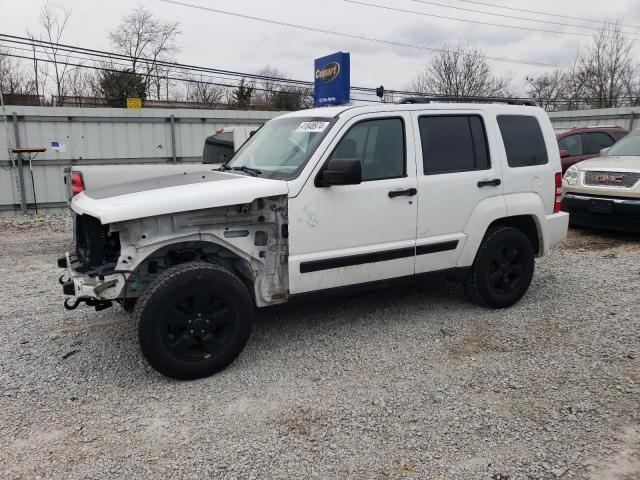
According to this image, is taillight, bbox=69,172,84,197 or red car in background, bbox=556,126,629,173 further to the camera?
red car in background, bbox=556,126,629,173

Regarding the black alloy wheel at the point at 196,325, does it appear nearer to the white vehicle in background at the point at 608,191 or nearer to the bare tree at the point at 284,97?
the white vehicle in background at the point at 608,191

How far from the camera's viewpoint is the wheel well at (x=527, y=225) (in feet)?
16.7

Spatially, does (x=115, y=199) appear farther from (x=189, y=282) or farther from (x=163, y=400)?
(x=163, y=400)

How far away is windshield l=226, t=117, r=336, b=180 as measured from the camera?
4.06 metres

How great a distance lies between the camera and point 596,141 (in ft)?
36.2

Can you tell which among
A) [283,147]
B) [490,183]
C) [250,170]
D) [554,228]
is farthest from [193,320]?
[554,228]

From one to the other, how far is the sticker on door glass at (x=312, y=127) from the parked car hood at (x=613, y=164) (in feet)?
19.5

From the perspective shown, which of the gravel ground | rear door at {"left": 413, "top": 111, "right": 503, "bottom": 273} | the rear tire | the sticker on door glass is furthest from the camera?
the rear tire

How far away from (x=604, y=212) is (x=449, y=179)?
4811mm

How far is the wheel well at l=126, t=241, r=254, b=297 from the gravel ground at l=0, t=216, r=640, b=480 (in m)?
0.68

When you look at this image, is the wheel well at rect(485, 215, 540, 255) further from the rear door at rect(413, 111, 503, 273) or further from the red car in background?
the red car in background

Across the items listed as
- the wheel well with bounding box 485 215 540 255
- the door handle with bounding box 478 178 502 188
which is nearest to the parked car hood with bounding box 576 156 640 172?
the wheel well with bounding box 485 215 540 255

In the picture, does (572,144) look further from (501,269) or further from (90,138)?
(90,138)

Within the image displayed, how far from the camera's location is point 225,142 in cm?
905
